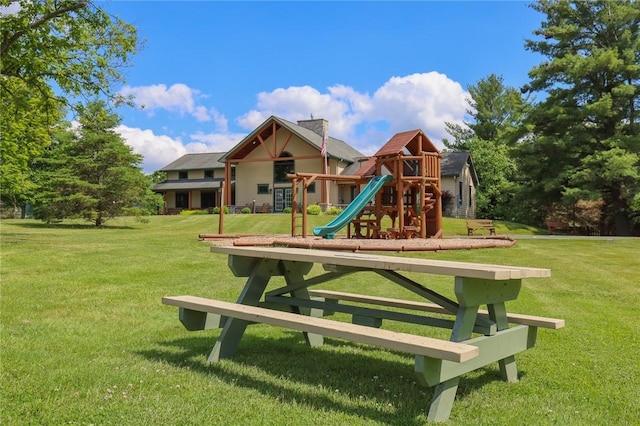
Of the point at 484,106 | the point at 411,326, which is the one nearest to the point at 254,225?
the point at 411,326

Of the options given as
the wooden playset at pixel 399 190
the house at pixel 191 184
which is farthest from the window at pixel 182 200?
the wooden playset at pixel 399 190

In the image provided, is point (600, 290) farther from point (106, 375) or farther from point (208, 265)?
point (106, 375)

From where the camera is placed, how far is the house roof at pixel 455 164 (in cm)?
3669

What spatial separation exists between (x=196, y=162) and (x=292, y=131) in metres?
16.8

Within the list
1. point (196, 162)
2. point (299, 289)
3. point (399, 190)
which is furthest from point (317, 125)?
point (299, 289)

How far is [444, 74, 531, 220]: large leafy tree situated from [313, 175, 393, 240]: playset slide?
49.7 ft

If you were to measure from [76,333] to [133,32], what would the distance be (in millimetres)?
13414

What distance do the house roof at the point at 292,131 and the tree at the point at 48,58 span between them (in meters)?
19.3

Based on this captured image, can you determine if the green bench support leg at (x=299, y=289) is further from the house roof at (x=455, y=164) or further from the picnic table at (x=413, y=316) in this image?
the house roof at (x=455, y=164)

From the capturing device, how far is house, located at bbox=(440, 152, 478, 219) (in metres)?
36.9

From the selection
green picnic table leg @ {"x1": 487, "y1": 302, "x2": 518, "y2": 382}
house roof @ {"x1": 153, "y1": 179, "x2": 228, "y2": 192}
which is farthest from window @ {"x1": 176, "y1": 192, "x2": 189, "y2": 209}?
green picnic table leg @ {"x1": 487, "y1": 302, "x2": 518, "y2": 382}

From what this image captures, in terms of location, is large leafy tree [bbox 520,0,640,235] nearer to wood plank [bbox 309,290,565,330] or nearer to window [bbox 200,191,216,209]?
wood plank [bbox 309,290,565,330]

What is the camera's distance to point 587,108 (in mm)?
25047

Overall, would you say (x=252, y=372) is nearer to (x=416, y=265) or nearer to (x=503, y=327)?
(x=416, y=265)
